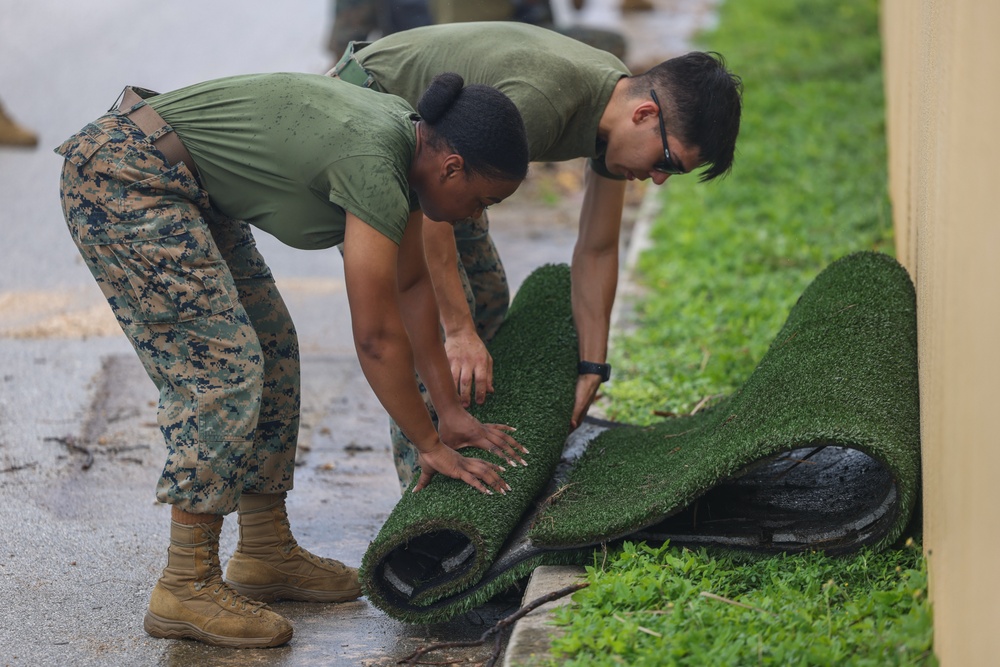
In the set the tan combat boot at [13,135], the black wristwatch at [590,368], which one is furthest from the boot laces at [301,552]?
the tan combat boot at [13,135]

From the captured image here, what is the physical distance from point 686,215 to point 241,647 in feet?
17.4

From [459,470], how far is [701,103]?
1.29 meters

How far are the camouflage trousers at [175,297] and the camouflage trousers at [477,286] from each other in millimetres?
754

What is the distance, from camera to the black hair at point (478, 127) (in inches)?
115

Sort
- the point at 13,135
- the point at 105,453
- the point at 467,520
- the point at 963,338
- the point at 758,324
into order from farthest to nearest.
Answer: the point at 13,135 → the point at 758,324 → the point at 105,453 → the point at 467,520 → the point at 963,338

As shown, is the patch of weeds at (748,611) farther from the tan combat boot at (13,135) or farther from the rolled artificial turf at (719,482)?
the tan combat boot at (13,135)

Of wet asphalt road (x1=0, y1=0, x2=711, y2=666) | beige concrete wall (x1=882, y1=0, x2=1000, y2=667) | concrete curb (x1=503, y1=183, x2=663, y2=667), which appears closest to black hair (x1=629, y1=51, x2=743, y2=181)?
beige concrete wall (x1=882, y1=0, x2=1000, y2=667)

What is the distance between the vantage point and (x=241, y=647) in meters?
3.26

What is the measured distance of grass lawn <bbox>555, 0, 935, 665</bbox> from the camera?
276 cm

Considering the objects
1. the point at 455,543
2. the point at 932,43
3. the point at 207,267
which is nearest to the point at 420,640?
the point at 455,543

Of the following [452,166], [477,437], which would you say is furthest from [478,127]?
[477,437]

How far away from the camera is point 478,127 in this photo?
2936 mm

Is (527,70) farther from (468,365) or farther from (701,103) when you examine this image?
(468,365)

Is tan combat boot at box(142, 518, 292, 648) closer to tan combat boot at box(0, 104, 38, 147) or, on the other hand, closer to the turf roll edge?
the turf roll edge
